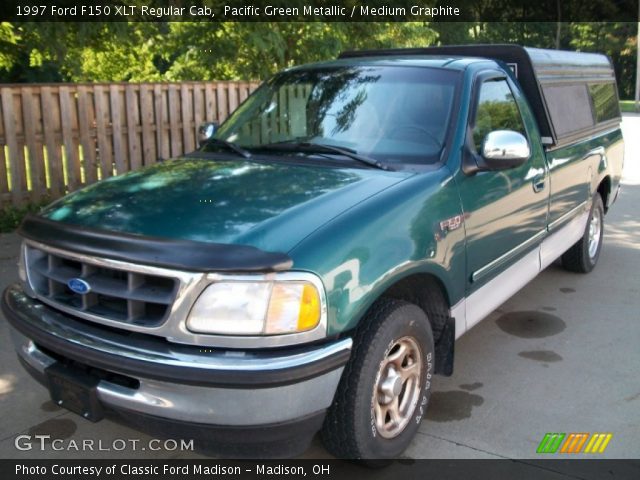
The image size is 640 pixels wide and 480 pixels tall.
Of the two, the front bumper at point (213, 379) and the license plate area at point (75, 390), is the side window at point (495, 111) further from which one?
the license plate area at point (75, 390)

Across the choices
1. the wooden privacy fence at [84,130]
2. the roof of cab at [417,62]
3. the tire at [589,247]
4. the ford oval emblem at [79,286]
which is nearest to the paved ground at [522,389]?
the tire at [589,247]

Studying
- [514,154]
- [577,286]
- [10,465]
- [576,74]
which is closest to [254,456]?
[10,465]

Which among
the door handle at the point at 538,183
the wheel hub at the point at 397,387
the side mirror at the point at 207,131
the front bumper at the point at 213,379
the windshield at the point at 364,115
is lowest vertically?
the wheel hub at the point at 397,387

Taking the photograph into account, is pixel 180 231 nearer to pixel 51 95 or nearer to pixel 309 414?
pixel 309 414

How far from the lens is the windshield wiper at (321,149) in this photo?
3.47m

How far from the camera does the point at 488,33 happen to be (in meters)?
46.7

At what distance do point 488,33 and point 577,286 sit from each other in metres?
44.5

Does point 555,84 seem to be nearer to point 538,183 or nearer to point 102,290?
point 538,183

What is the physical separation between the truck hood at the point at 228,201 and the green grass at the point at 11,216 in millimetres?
4686

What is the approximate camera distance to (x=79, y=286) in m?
2.75

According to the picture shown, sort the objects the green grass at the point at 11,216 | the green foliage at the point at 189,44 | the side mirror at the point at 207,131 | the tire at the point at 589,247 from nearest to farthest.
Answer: the side mirror at the point at 207,131
the tire at the point at 589,247
the green grass at the point at 11,216
the green foliage at the point at 189,44

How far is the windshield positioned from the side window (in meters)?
0.24

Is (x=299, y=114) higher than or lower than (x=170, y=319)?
higher

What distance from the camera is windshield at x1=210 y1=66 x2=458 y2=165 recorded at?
3.65 metres
